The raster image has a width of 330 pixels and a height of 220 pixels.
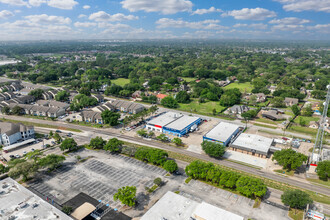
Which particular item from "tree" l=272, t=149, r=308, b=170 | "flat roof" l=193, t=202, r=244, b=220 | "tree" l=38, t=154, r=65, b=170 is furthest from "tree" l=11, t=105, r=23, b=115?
"tree" l=272, t=149, r=308, b=170

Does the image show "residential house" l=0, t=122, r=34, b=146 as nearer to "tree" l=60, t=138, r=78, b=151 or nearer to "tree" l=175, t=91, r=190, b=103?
"tree" l=60, t=138, r=78, b=151

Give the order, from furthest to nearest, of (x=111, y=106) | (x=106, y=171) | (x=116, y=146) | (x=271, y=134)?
(x=111, y=106)
(x=271, y=134)
(x=116, y=146)
(x=106, y=171)

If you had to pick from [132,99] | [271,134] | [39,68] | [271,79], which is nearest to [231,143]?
[271,134]

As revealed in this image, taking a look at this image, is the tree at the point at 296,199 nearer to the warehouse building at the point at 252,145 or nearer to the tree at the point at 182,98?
the warehouse building at the point at 252,145

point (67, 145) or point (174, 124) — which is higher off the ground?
point (174, 124)

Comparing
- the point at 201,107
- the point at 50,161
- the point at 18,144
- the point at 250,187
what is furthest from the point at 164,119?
the point at 18,144

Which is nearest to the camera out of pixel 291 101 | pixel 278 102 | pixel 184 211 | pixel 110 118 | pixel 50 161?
pixel 184 211

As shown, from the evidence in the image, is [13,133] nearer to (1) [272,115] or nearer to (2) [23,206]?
(2) [23,206]

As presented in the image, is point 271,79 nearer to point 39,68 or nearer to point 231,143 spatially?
point 231,143
